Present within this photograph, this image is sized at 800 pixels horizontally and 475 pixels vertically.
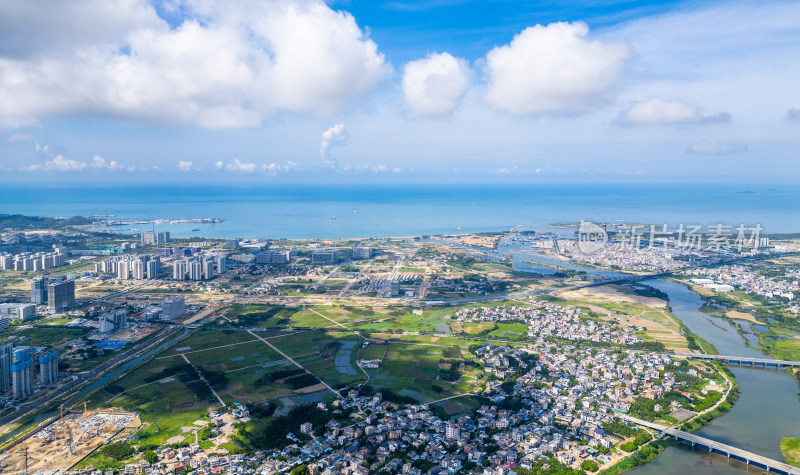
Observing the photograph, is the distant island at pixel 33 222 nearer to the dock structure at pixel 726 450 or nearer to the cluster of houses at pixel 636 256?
the cluster of houses at pixel 636 256

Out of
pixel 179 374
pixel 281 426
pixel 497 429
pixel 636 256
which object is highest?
pixel 636 256

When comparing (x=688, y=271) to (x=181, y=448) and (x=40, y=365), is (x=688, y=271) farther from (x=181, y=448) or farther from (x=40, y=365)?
(x=40, y=365)

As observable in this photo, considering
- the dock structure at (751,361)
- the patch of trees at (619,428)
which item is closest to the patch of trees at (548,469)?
the patch of trees at (619,428)

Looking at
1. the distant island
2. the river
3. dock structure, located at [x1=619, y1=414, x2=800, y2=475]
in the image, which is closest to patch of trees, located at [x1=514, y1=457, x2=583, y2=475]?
the river

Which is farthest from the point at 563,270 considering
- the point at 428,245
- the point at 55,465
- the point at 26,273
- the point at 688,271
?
the point at 26,273

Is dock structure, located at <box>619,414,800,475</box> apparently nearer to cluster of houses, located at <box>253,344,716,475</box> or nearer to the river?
the river

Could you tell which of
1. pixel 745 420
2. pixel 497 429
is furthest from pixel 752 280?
pixel 497 429

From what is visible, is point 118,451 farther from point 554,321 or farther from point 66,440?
point 554,321
